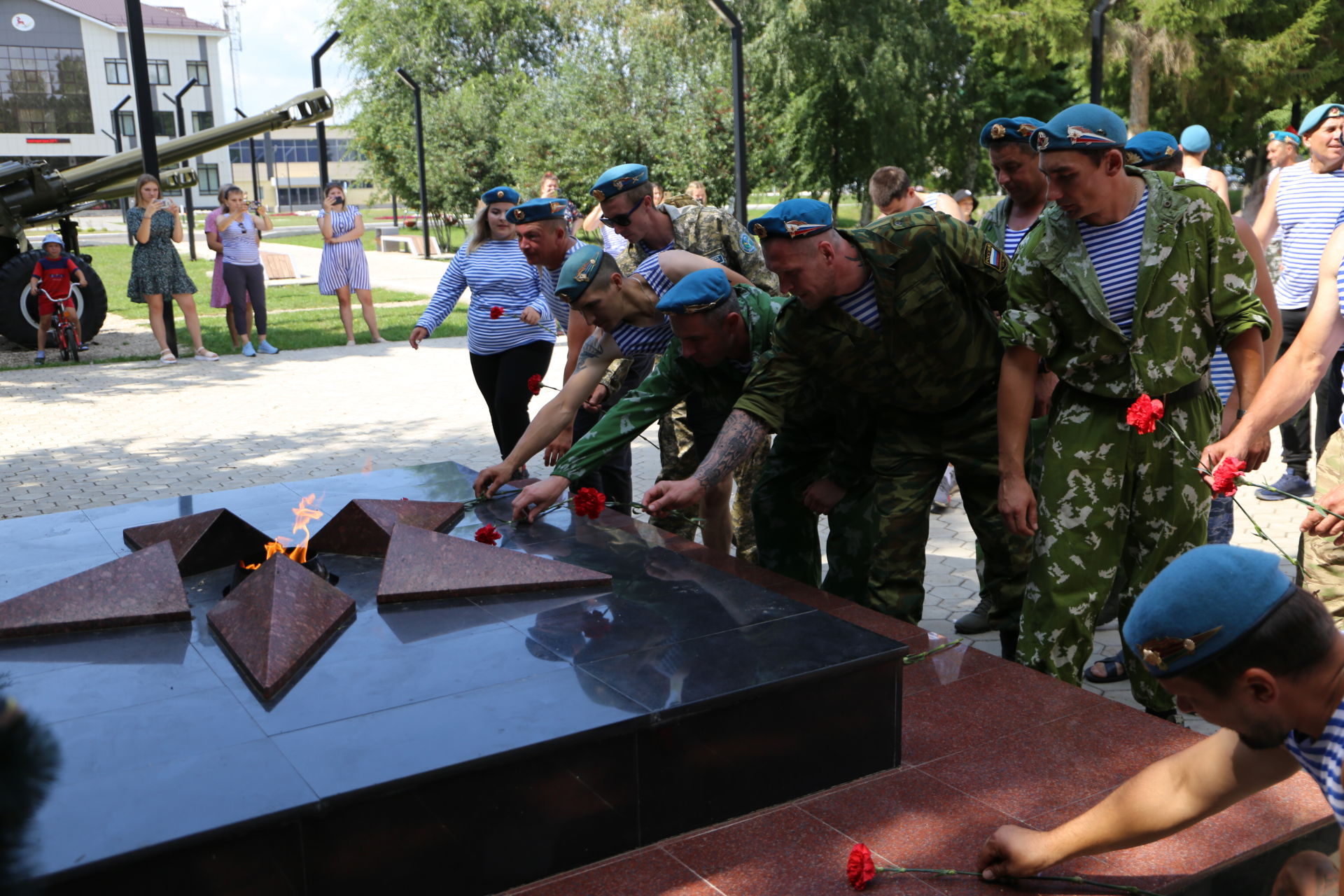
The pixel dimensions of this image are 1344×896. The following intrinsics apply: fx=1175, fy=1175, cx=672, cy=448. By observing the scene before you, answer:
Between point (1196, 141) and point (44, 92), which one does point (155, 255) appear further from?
point (44, 92)

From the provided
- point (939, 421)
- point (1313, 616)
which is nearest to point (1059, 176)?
point (939, 421)

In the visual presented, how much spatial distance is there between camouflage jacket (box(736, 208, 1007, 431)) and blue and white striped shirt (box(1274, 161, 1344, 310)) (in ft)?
9.37


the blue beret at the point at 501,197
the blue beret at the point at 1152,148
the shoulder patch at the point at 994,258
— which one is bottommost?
the shoulder patch at the point at 994,258

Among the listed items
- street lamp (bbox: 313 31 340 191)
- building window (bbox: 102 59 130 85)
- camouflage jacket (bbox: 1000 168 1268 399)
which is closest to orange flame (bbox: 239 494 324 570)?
camouflage jacket (bbox: 1000 168 1268 399)

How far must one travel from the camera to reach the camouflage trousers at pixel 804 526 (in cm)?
425

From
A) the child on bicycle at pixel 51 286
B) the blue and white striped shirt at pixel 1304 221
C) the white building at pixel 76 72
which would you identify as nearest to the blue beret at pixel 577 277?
the blue and white striped shirt at pixel 1304 221

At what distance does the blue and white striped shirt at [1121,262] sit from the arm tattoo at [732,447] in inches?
45.5

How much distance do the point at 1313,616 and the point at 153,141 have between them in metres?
14.1

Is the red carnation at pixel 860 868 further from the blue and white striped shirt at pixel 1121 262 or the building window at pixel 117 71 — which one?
the building window at pixel 117 71

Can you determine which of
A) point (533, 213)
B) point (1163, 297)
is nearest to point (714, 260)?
point (533, 213)

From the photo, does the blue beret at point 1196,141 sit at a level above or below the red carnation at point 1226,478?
above

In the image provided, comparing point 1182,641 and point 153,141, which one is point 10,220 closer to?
point 153,141

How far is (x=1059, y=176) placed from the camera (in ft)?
10.2

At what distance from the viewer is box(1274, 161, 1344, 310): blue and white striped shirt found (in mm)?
5691
